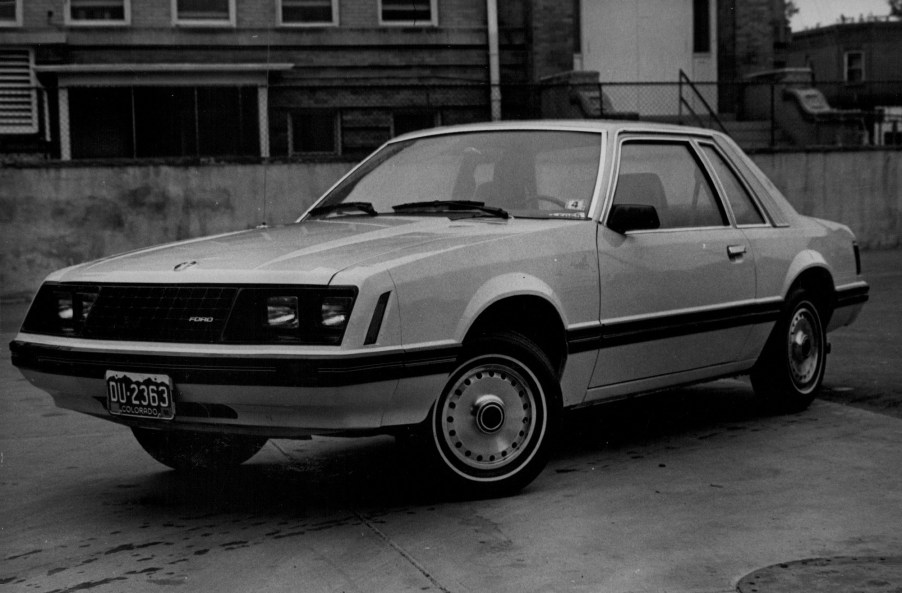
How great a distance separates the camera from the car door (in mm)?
6125

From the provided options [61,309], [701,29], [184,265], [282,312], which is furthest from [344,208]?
[701,29]

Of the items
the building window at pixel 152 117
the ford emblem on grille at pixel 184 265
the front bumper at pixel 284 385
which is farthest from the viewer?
the building window at pixel 152 117

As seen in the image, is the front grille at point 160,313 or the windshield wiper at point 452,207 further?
the windshield wiper at point 452,207

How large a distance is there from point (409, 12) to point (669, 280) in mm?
15918

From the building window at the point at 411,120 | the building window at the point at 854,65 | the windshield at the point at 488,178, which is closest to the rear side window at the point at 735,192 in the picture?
the windshield at the point at 488,178

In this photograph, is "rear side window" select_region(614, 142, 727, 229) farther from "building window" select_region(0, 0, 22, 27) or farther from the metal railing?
"building window" select_region(0, 0, 22, 27)

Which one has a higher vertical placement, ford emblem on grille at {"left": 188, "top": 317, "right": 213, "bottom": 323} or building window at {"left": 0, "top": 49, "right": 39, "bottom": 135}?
building window at {"left": 0, "top": 49, "right": 39, "bottom": 135}

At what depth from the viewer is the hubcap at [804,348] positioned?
7.45 meters

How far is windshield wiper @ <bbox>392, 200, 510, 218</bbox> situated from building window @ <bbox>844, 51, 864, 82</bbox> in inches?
2087

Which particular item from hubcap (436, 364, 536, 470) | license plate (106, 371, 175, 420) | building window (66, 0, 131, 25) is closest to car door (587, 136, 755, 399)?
hubcap (436, 364, 536, 470)

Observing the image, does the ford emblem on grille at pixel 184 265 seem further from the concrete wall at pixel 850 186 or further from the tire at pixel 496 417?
the concrete wall at pixel 850 186

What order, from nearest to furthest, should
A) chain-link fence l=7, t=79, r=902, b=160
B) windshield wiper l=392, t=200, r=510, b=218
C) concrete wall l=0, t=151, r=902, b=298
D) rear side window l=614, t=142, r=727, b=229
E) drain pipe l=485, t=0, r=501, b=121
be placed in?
1. windshield wiper l=392, t=200, r=510, b=218
2. rear side window l=614, t=142, r=727, b=229
3. concrete wall l=0, t=151, r=902, b=298
4. chain-link fence l=7, t=79, r=902, b=160
5. drain pipe l=485, t=0, r=501, b=121

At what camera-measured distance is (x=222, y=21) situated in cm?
2084

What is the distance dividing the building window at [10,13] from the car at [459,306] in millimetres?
14992
